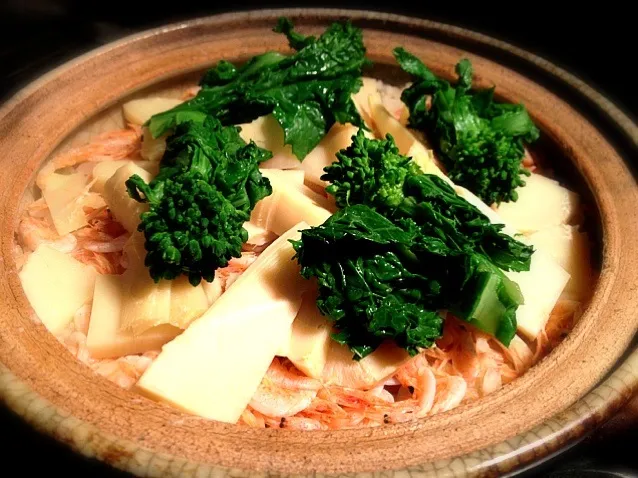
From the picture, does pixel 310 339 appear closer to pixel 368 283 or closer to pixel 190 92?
pixel 368 283

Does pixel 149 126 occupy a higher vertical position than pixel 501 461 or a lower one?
higher

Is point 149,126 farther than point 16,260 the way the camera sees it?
Yes

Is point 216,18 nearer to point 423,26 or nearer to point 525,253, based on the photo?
point 423,26

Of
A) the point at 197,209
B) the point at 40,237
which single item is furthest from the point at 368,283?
the point at 40,237

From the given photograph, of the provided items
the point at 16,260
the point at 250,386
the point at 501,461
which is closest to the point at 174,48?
the point at 16,260

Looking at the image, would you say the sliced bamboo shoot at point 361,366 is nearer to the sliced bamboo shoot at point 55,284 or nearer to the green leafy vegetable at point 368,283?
the green leafy vegetable at point 368,283

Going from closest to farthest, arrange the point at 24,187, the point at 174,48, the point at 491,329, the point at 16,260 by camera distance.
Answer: the point at 491,329 → the point at 16,260 → the point at 24,187 → the point at 174,48

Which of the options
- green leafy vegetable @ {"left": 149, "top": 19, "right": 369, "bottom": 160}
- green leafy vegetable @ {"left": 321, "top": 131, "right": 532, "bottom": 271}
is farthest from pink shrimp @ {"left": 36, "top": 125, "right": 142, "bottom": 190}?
green leafy vegetable @ {"left": 321, "top": 131, "right": 532, "bottom": 271}
